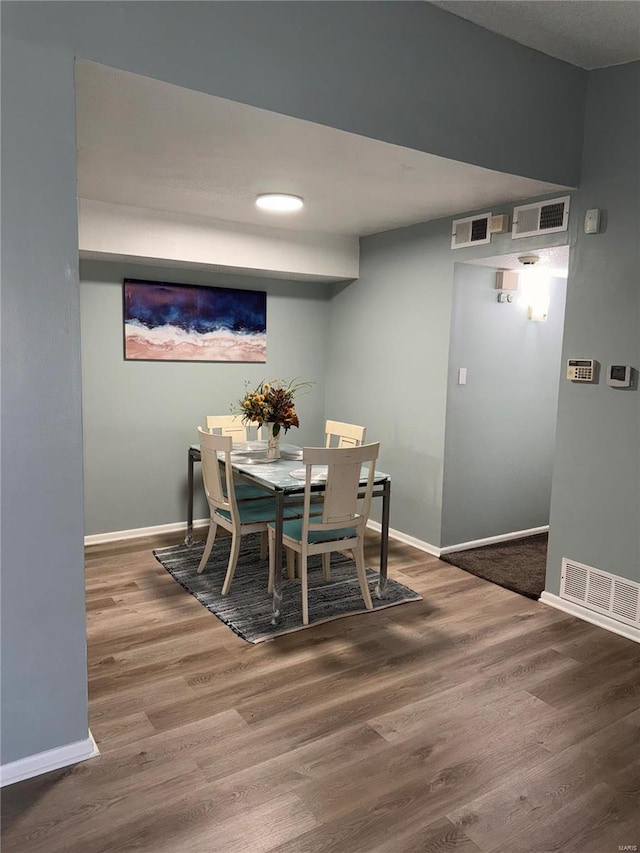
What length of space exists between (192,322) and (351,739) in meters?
3.34

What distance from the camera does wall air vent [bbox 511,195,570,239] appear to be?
3525 mm

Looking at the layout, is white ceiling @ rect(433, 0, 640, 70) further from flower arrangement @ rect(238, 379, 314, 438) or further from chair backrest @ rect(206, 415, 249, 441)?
chair backrest @ rect(206, 415, 249, 441)

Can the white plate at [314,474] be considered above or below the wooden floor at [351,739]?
above

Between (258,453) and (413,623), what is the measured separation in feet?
→ 5.17

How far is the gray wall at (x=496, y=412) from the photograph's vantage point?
4.39 m

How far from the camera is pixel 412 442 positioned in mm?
4680

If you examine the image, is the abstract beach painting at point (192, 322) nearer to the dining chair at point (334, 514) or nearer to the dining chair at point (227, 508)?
the dining chair at point (227, 508)

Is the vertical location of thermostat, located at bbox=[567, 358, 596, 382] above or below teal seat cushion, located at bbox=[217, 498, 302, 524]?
above

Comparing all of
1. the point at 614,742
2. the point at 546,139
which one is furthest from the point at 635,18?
the point at 614,742

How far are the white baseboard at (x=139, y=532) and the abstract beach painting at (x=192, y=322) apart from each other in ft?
4.30

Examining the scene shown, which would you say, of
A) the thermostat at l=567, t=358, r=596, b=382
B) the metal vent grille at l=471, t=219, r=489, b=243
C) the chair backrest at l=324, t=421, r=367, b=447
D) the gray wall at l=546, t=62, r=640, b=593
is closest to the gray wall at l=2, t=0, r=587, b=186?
the gray wall at l=546, t=62, r=640, b=593

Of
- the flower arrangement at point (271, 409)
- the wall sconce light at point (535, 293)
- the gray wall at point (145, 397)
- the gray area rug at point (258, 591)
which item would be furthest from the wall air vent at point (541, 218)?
the gray area rug at point (258, 591)

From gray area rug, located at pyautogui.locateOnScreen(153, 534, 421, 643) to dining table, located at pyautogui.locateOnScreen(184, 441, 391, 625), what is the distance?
101 mm

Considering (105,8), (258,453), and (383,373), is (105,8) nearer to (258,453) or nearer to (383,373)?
(258,453)
